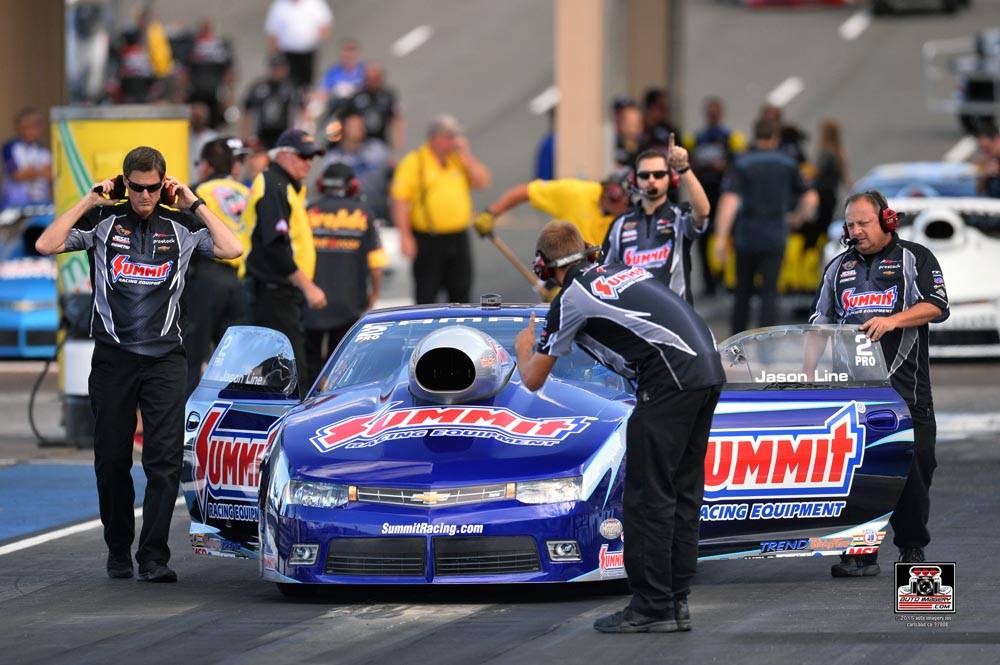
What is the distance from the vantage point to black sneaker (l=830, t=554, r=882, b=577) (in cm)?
966

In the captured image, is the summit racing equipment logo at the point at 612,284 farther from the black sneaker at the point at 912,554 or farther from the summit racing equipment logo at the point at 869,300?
the black sneaker at the point at 912,554

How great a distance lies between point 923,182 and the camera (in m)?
21.2

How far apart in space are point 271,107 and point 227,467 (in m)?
17.1

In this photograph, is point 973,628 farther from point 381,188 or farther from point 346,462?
point 381,188

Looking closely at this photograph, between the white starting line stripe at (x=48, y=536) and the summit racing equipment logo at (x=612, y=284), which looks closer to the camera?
the summit racing equipment logo at (x=612, y=284)

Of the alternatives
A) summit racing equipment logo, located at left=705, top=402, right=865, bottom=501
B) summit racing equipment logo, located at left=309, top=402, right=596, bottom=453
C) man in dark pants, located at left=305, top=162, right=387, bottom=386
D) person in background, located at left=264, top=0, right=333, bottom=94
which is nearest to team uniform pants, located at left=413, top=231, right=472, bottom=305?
man in dark pants, located at left=305, top=162, right=387, bottom=386

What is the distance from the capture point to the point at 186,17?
4156 cm

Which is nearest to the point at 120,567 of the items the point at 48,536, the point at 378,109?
the point at 48,536

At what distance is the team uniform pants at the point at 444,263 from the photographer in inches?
699

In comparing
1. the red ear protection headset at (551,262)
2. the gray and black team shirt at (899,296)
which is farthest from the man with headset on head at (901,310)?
the red ear protection headset at (551,262)

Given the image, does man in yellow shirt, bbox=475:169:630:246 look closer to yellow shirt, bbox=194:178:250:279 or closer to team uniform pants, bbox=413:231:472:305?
yellow shirt, bbox=194:178:250:279

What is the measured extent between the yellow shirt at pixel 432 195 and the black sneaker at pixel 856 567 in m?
8.41

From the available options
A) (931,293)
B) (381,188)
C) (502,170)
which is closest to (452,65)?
(502,170)

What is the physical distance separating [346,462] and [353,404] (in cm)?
67
